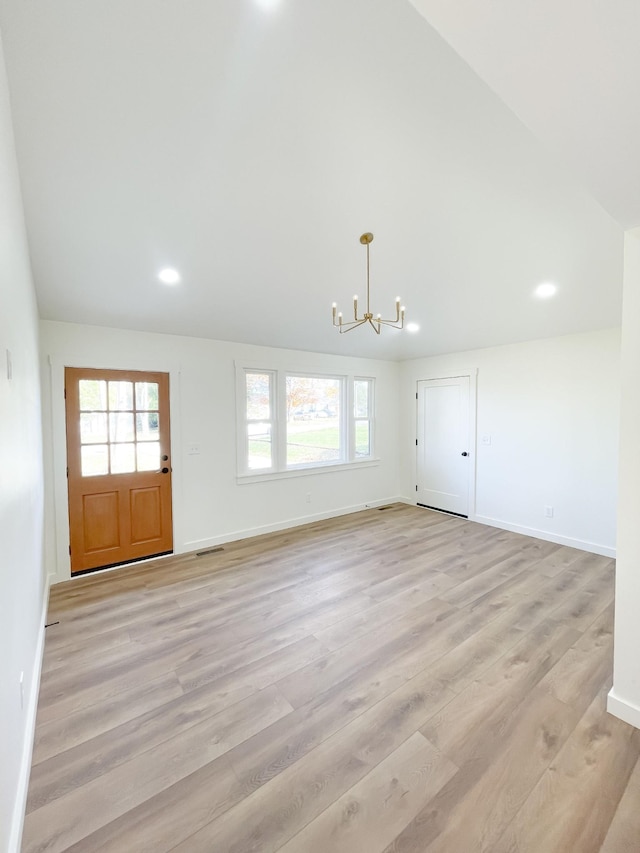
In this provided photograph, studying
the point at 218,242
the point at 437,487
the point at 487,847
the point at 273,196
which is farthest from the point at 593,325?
the point at 487,847

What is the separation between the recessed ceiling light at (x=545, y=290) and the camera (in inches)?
127

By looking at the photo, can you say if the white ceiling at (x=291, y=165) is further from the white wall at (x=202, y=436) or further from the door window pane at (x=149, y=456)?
the door window pane at (x=149, y=456)

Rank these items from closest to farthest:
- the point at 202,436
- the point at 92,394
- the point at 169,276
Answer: the point at 169,276
the point at 92,394
the point at 202,436

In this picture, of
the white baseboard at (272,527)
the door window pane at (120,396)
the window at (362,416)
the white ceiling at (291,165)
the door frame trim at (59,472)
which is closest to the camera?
the white ceiling at (291,165)

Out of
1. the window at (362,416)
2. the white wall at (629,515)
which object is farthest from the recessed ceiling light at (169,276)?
the window at (362,416)

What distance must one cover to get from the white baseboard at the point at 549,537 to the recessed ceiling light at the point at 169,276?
4.64 m

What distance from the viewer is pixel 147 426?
3.74 metres

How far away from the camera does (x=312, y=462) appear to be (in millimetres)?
5086

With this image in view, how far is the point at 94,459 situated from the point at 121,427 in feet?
1.30

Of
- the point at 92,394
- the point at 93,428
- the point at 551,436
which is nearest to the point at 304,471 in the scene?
the point at 93,428

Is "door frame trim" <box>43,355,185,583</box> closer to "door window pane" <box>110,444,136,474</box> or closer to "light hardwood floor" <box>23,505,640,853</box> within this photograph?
"light hardwood floor" <box>23,505,640,853</box>

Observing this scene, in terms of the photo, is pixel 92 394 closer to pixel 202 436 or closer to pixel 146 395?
pixel 146 395

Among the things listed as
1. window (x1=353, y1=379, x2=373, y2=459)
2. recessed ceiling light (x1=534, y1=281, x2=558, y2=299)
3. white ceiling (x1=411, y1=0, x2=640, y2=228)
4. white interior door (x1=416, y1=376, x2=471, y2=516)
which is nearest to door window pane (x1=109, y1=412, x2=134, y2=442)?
window (x1=353, y1=379, x2=373, y2=459)

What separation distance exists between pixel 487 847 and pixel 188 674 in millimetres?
1613
